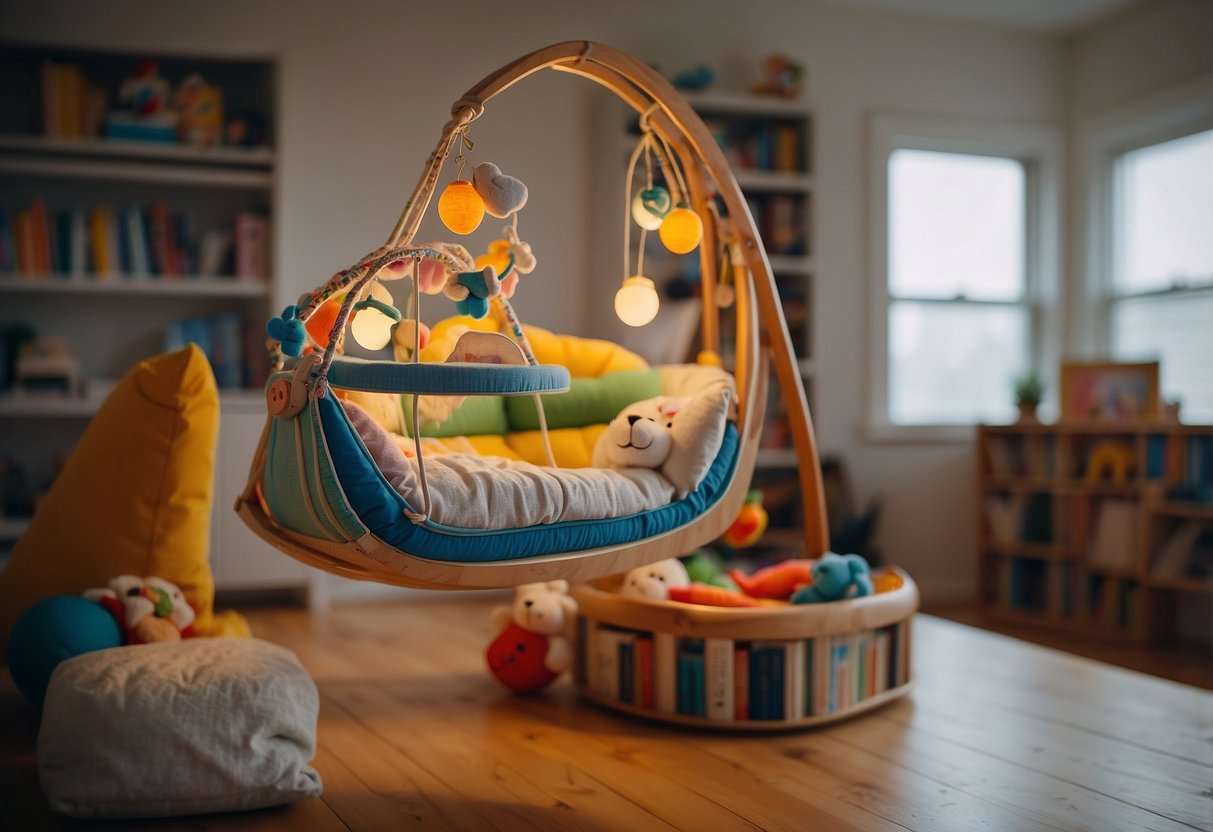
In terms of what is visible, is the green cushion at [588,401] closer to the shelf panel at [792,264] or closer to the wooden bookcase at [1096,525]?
the shelf panel at [792,264]

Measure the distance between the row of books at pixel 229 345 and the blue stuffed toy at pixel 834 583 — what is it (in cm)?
220

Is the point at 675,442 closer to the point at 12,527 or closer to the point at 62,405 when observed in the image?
the point at 62,405

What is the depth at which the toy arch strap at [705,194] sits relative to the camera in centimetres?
218

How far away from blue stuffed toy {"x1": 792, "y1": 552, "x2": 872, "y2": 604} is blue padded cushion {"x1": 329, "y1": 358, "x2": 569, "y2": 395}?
3.60 ft

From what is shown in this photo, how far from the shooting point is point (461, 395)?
1.81 metres

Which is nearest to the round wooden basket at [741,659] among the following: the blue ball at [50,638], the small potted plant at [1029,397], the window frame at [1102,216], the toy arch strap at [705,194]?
the toy arch strap at [705,194]

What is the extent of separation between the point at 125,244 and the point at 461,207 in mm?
2244

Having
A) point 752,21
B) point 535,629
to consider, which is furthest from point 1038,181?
point 535,629

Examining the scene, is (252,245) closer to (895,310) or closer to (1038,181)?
(895,310)

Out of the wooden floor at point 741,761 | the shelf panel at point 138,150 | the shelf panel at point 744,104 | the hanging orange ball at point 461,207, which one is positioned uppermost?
the shelf panel at point 744,104

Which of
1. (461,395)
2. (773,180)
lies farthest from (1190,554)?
(461,395)

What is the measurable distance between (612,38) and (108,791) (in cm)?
334

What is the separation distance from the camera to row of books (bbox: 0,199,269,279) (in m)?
3.69

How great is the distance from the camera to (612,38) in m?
4.31
